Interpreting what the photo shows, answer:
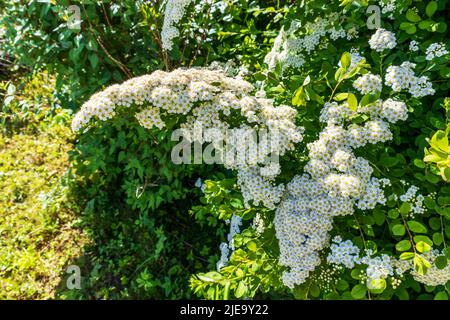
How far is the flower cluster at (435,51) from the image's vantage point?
163cm

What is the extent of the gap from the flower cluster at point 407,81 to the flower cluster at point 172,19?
1089 millimetres

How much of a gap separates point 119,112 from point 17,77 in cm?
368

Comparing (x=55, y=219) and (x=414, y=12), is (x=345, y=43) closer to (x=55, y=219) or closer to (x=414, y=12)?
(x=414, y=12)

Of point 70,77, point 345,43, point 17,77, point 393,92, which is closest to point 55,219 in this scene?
point 70,77

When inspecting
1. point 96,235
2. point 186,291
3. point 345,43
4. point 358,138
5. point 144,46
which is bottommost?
point 186,291

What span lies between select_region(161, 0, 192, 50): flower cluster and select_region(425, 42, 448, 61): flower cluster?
114 centimetres

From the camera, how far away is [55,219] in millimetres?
3525

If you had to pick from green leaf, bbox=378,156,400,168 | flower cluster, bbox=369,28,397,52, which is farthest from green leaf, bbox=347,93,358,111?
flower cluster, bbox=369,28,397,52

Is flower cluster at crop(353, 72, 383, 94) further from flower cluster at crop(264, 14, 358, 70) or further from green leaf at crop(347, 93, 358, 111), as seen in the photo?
flower cluster at crop(264, 14, 358, 70)

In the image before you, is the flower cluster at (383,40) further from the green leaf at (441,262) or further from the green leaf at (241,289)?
the green leaf at (241,289)

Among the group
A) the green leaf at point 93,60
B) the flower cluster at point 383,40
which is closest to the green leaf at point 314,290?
the flower cluster at point 383,40

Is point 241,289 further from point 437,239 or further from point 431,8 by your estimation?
point 431,8

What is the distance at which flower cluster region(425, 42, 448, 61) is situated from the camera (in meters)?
1.63

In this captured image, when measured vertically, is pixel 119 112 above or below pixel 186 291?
above
